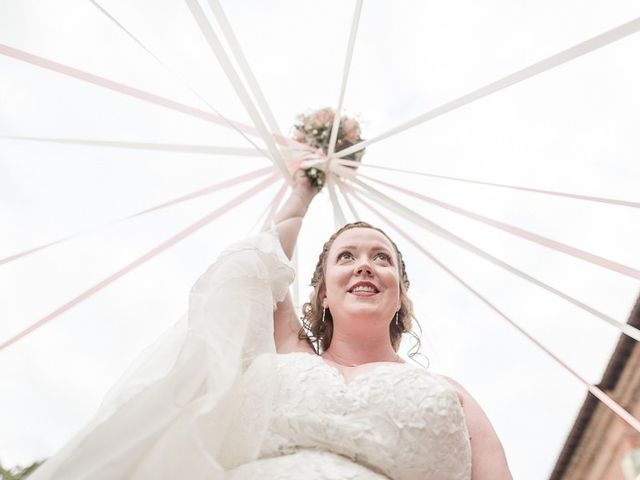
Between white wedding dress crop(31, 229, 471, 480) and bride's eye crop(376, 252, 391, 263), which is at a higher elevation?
bride's eye crop(376, 252, 391, 263)

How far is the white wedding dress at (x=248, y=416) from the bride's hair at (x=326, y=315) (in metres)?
0.72

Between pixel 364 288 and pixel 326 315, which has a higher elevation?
pixel 364 288

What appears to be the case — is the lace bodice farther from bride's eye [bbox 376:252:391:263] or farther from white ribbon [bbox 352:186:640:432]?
white ribbon [bbox 352:186:640:432]

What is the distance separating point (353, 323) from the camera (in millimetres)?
2496

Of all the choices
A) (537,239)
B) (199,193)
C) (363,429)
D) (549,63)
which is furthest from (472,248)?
(363,429)

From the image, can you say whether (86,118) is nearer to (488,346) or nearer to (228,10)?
(228,10)

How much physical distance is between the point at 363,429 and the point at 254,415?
13.7 inches

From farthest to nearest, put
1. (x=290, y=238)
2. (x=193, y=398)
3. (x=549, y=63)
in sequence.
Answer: (x=290, y=238) < (x=549, y=63) < (x=193, y=398)

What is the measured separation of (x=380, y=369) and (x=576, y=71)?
2.92 metres

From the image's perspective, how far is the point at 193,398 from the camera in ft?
5.63

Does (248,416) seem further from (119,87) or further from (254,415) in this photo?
(119,87)

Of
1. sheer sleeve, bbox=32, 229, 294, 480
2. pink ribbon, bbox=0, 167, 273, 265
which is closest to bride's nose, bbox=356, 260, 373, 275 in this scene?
sheer sleeve, bbox=32, 229, 294, 480

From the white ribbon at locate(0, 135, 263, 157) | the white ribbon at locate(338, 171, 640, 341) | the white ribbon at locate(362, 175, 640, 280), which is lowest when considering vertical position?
the white ribbon at locate(338, 171, 640, 341)

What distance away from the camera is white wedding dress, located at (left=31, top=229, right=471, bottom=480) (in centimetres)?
147
